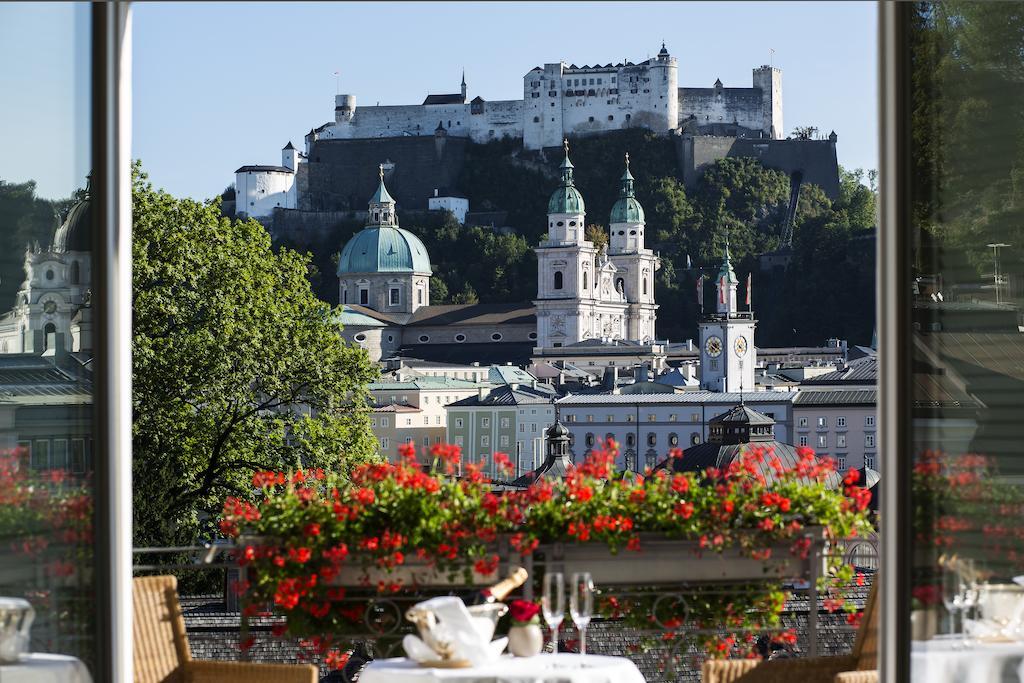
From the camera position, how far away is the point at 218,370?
12156 mm

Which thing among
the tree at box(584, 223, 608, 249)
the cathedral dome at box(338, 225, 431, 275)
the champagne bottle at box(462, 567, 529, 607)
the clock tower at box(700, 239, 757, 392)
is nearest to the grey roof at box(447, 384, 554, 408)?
the clock tower at box(700, 239, 757, 392)

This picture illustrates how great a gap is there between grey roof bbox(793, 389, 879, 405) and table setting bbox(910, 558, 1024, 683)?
147 feet

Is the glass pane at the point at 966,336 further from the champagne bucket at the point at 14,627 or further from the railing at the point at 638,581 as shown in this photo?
the champagne bucket at the point at 14,627

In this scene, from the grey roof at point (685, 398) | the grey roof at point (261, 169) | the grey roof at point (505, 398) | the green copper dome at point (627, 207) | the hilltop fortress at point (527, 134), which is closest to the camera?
the grey roof at point (685, 398)

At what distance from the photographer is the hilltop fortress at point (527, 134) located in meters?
68.8

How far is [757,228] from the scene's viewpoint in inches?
2746

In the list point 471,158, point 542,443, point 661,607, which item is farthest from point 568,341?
point 661,607

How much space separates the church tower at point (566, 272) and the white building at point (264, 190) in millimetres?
11822

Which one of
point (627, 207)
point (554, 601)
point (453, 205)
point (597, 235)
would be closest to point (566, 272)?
point (597, 235)

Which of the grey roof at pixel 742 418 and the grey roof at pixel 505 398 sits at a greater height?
the grey roof at pixel 505 398

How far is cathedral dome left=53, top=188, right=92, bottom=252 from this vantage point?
8.39ft

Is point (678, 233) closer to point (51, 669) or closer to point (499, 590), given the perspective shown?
point (499, 590)

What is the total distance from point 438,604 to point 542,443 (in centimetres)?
5073

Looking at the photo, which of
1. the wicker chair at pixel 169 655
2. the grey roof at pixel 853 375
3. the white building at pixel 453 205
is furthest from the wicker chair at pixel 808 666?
the white building at pixel 453 205
